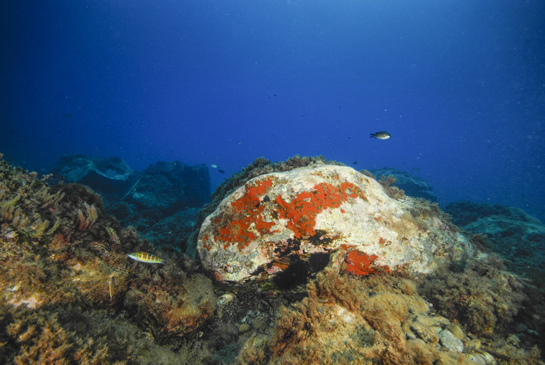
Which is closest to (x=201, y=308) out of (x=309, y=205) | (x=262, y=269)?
(x=262, y=269)

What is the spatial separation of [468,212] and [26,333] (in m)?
19.5

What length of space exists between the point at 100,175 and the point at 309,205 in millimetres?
19956

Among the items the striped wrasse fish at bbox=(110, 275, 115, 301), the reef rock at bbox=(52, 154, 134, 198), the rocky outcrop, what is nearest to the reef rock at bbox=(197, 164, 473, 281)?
the striped wrasse fish at bbox=(110, 275, 115, 301)

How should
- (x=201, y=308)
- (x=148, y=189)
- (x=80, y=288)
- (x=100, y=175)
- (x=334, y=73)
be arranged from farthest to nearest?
1. (x=334, y=73)
2. (x=100, y=175)
3. (x=148, y=189)
4. (x=201, y=308)
5. (x=80, y=288)

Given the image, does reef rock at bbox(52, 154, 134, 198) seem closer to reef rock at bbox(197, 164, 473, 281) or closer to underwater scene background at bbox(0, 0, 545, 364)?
underwater scene background at bbox(0, 0, 545, 364)

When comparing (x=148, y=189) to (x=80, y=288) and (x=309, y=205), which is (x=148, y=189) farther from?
(x=309, y=205)

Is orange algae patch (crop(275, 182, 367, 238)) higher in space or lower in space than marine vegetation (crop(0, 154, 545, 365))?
higher

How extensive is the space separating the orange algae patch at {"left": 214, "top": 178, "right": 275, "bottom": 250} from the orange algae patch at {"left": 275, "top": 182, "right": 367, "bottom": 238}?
1.42 ft

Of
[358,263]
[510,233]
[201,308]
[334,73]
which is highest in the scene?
[334,73]

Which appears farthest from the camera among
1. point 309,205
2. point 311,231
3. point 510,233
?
point 510,233

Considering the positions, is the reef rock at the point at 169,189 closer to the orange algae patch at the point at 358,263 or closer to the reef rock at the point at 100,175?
the reef rock at the point at 100,175

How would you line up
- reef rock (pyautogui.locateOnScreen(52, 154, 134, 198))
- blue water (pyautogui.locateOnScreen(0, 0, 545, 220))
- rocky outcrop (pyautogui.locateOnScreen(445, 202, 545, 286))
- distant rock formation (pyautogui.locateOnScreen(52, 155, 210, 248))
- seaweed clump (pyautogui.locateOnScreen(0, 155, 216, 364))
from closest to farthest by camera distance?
1. seaweed clump (pyautogui.locateOnScreen(0, 155, 216, 364))
2. rocky outcrop (pyautogui.locateOnScreen(445, 202, 545, 286))
3. distant rock formation (pyautogui.locateOnScreen(52, 155, 210, 248))
4. reef rock (pyautogui.locateOnScreen(52, 154, 134, 198))
5. blue water (pyautogui.locateOnScreen(0, 0, 545, 220))

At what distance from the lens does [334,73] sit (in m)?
81.8

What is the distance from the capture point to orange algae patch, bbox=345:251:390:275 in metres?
3.74
